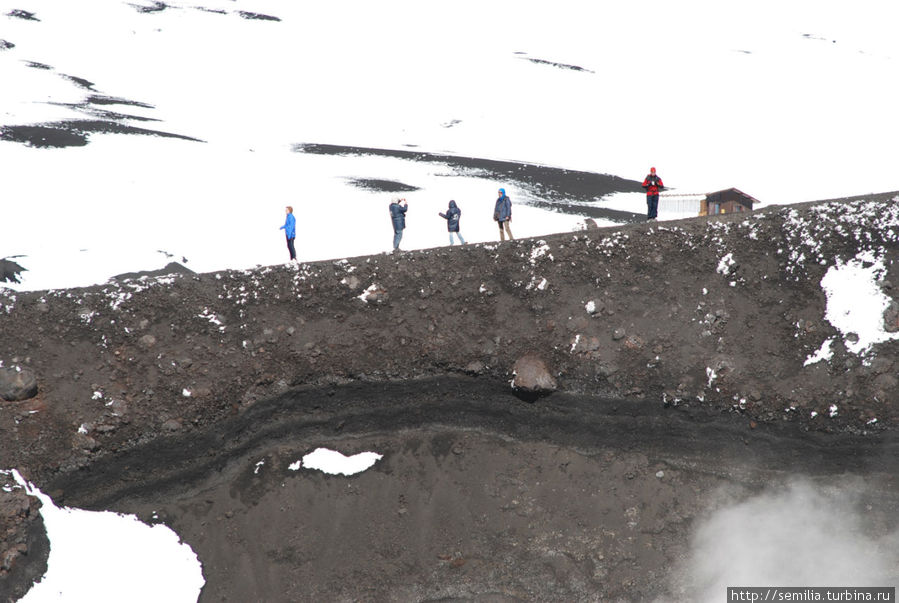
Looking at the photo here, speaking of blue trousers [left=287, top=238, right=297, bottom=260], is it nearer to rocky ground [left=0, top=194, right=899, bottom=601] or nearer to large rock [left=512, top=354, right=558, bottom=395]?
rocky ground [left=0, top=194, right=899, bottom=601]

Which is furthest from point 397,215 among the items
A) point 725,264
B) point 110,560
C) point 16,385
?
point 110,560

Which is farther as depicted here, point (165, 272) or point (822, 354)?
point (165, 272)

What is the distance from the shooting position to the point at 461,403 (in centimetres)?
1575

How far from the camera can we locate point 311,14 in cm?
5034

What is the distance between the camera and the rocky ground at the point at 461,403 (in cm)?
1411

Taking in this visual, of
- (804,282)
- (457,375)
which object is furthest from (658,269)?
(457,375)

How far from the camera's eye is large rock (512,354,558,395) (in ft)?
50.3

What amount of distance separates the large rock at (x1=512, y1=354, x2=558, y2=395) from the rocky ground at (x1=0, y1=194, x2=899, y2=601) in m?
0.05

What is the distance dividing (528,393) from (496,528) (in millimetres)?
2900

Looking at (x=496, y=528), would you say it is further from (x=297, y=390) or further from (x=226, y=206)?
(x=226, y=206)

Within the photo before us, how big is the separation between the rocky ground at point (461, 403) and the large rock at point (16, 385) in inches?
1.7

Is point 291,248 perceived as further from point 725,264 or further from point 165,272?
point 725,264

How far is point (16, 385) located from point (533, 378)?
1071cm

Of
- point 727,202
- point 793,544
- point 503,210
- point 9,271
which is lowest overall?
point 793,544
